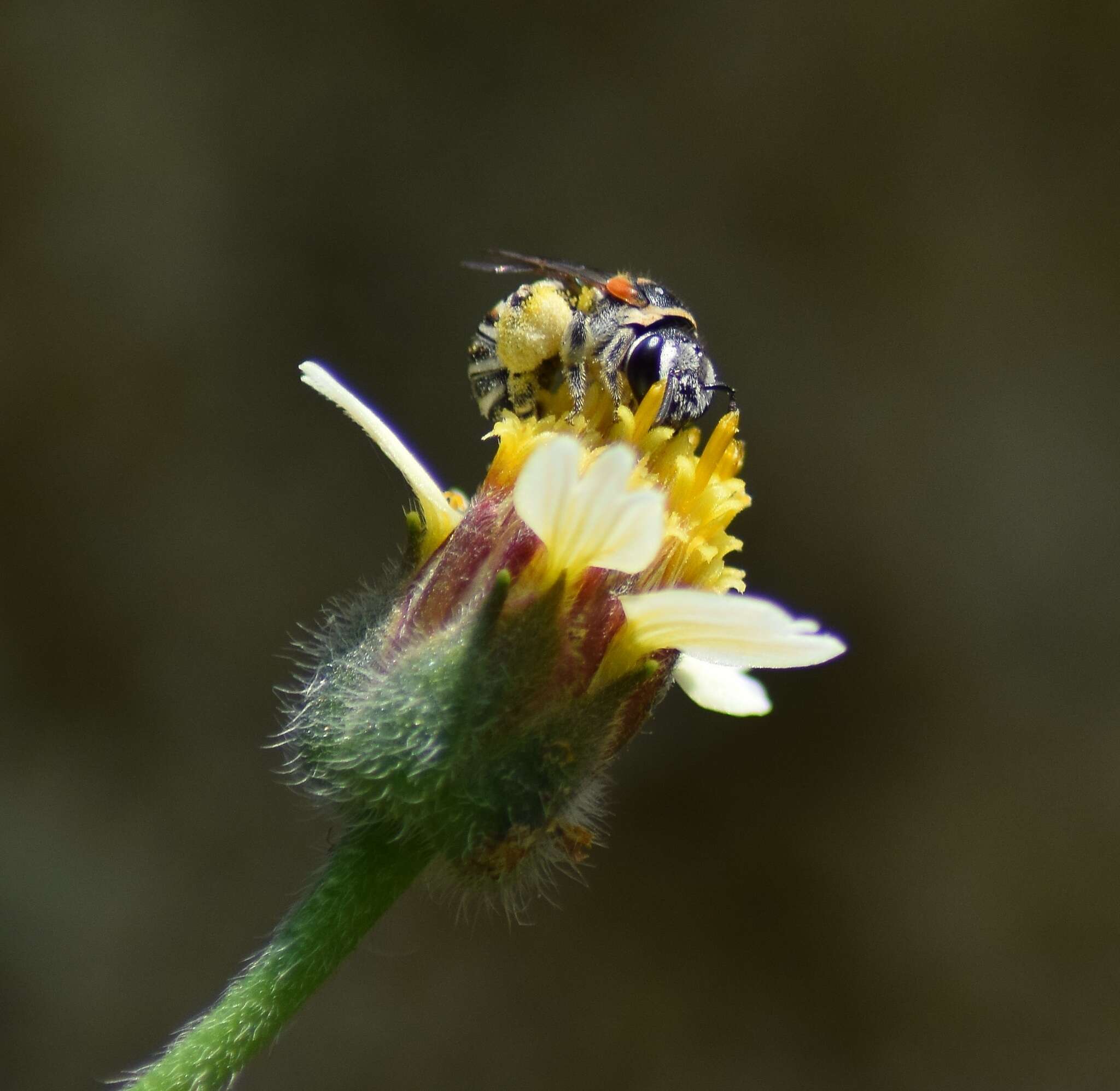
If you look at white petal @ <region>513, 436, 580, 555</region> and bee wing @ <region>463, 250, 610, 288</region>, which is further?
bee wing @ <region>463, 250, 610, 288</region>

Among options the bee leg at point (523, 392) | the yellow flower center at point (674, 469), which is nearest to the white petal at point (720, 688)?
the yellow flower center at point (674, 469)

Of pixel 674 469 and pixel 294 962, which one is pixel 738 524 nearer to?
pixel 674 469

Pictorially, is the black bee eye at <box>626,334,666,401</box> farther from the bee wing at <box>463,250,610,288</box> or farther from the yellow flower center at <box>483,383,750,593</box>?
the bee wing at <box>463,250,610,288</box>

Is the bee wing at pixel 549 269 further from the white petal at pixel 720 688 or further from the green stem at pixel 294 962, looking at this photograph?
the green stem at pixel 294 962

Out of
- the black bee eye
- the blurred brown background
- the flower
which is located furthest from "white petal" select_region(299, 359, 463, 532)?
the blurred brown background

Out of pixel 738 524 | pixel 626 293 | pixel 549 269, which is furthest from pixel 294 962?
pixel 738 524
